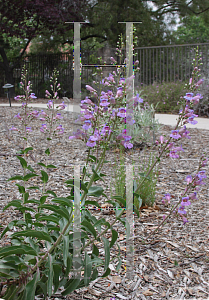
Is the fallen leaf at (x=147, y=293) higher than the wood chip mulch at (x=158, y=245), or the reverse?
the wood chip mulch at (x=158, y=245)

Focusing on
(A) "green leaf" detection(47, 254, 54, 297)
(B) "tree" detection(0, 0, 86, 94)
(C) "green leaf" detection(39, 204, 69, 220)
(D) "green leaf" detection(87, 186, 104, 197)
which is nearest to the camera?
(A) "green leaf" detection(47, 254, 54, 297)

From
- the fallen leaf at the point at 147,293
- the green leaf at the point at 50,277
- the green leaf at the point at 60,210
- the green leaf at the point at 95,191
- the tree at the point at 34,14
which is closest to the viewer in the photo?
the green leaf at the point at 50,277

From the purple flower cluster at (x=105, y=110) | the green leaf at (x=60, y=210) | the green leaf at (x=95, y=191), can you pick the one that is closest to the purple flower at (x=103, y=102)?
the purple flower cluster at (x=105, y=110)

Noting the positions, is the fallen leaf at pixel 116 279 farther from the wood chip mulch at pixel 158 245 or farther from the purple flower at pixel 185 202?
the purple flower at pixel 185 202

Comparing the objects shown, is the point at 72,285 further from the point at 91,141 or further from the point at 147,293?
the point at 91,141

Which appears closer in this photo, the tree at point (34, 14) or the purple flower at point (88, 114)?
the purple flower at point (88, 114)

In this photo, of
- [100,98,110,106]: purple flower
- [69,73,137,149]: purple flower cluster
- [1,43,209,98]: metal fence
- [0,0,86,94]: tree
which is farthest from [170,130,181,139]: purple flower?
[0,0,86,94]: tree

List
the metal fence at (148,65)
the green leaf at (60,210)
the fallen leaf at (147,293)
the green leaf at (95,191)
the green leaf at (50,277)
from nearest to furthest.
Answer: the green leaf at (50,277), the green leaf at (60,210), the green leaf at (95,191), the fallen leaf at (147,293), the metal fence at (148,65)

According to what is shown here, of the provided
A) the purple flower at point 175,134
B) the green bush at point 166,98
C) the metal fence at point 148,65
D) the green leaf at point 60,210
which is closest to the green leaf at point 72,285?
the green leaf at point 60,210

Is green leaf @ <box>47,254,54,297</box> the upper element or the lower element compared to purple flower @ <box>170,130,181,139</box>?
lower

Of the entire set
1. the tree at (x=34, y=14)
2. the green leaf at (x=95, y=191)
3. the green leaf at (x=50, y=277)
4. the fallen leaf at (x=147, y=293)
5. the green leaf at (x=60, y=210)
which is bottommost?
the fallen leaf at (x=147, y=293)

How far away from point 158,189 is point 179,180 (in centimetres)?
50

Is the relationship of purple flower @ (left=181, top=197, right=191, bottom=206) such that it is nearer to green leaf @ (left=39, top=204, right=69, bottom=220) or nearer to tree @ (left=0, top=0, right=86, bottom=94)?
green leaf @ (left=39, top=204, right=69, bottom=220)

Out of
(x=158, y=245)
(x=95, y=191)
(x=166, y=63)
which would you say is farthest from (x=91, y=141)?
(x=166, y=63)
